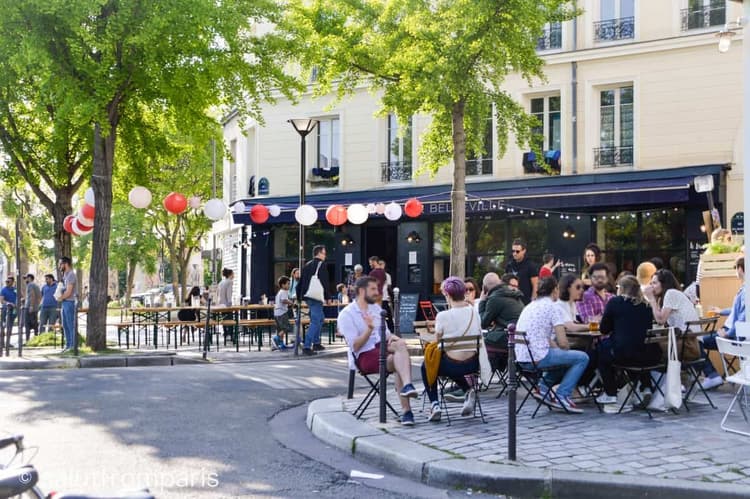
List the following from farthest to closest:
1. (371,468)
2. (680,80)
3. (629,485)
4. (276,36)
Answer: (680,80)
(276,36)
(371,468)
(629,485)

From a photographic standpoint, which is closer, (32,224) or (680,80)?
(680,80)

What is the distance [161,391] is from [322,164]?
52.9ft

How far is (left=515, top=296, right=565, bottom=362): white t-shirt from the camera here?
7.91 m

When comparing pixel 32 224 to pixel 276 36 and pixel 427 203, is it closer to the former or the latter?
pixel 427 203

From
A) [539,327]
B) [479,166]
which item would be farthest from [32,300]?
[539,327]

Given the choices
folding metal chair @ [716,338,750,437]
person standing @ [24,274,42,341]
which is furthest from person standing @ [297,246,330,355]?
person standing @ [24,274,42,341]

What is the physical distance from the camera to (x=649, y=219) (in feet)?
64.8

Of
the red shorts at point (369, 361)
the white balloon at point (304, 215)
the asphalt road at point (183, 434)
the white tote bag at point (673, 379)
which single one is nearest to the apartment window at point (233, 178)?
the white balloon at point (304, 215)

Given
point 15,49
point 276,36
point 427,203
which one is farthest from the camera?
point 427,203

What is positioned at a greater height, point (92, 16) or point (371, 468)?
point (92, 16)

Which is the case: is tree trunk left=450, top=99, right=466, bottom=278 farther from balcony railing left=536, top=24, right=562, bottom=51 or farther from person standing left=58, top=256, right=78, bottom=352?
person standing left=58, top=256, right=78, bottom=352

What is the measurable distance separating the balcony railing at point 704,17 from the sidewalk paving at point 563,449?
43.8ft

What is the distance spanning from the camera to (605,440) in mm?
6543

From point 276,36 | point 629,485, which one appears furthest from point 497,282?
point 276,36
